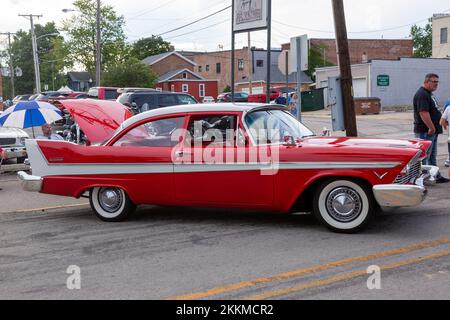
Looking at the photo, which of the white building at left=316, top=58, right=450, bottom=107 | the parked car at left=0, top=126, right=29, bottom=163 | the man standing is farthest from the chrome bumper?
the white building at left=316, top=58, right=450, bottom=107

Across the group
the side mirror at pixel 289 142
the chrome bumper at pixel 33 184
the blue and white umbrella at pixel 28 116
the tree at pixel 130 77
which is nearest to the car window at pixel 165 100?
the blue and white umbrella at pixel 28 116

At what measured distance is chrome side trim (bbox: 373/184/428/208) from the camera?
5.80 m

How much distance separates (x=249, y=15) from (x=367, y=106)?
68.3 ft

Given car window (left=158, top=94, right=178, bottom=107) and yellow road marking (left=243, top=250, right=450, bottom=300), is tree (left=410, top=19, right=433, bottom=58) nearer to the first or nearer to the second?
car window (left=158, top=94, right=178, bottom=107)

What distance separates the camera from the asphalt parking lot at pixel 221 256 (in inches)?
178

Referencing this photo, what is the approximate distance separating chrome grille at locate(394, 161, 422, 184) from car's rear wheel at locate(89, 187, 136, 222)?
3350 mm

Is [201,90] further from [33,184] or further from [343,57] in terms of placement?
[33,184]

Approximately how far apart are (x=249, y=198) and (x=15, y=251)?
267 cm

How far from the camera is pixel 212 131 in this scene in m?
6.72

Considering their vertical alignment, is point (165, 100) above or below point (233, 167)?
above

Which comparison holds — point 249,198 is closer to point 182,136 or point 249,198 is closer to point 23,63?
point 182,136

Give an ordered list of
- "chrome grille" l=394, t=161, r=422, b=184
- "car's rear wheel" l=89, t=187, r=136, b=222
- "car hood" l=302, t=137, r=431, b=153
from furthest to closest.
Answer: "car's rear wheel" l=89, t=187, r=136, b=222, "car hood" l=302, t=137, r=431, b=153, "chrome grille" l=394, t=161, r=422, b=184

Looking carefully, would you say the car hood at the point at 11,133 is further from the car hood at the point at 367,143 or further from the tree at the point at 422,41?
the tree at the point at 422,41

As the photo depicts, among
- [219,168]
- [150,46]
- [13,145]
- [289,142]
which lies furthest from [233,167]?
[150,46]
